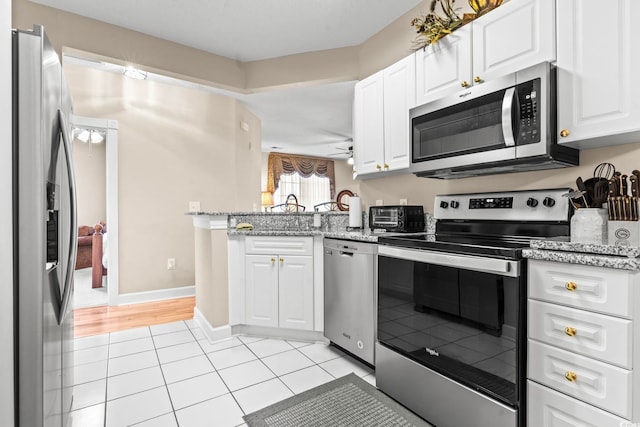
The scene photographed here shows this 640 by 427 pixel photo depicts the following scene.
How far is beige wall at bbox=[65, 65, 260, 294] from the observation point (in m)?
3.73

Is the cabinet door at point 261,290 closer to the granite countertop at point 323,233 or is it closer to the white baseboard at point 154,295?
the granite countertop at point 323,233

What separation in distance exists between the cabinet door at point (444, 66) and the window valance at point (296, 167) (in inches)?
246

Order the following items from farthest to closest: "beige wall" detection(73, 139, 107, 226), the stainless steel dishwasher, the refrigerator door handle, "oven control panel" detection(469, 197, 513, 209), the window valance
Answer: the window valance, "beige wall" detection(73, 139, 107, 226), the stainless steel dishwasher, "oven control panel" detection(469, 197, 513, 209), the refrigerator door handle

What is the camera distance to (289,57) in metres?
3.48

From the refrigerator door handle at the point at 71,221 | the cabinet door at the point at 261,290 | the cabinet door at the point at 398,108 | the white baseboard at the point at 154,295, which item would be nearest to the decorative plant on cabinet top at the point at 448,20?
the cabinet door at the point at 398,108

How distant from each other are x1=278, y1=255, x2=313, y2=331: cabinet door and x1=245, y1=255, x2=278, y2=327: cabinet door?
0.19 ft

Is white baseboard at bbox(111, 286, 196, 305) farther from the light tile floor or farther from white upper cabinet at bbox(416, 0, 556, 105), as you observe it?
white upper cabinet at bbox(416, 0, 556, 105)

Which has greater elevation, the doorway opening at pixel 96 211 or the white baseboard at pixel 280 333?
the doorway opening at pixel 96 211

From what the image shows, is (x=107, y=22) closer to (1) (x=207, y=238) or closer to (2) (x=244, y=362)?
(1) (x=207, y=238)

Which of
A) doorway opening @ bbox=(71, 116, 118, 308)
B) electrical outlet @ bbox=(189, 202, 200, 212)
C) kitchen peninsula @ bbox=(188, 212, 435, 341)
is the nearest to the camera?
kitchen peninsula @ bbox=(188, 212, 435, 341)

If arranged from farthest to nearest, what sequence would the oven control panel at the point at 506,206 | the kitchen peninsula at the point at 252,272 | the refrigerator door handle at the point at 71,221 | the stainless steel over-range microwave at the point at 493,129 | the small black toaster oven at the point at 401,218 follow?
the kitchen peninsula at the point at 252,272, the small black toaster oven at the point at 401,218, the oven control panel at the point at 506,206, the stainless steel over-range microwave at the point at 493,129, the refrigerator door handle at the point at 71,221

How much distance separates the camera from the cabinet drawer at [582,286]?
1093mm

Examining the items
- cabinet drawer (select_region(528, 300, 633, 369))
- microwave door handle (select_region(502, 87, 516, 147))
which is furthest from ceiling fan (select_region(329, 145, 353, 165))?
cabinet drawer (select_region(528, 300, 633, 369))

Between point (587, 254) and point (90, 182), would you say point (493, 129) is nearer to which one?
point (587, 254)
